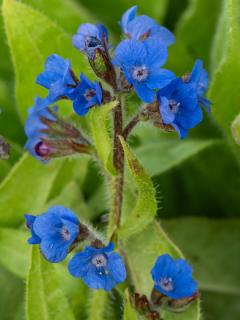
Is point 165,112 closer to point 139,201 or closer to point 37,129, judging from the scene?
point 139,201

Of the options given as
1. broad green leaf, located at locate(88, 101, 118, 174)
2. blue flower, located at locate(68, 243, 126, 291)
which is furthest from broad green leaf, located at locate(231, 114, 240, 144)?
blue flower, located at locate(68, 243, 126, 291)

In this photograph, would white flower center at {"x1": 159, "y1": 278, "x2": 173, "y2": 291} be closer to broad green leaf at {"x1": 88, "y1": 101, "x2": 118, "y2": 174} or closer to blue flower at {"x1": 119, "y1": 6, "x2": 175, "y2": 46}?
broad green leaf at {"x1": 88, "y1": 101, "x2": 118, "y2": 174}

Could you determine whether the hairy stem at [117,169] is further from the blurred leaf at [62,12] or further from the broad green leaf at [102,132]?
the blurred leaf at [62,12]

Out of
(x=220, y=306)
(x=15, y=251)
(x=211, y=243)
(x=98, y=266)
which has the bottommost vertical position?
(x=220, y=306)

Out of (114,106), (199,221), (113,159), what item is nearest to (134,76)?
(114,106)

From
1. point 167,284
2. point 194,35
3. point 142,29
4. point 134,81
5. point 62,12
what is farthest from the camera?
point 194,35

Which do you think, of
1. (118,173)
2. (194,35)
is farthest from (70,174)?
(194,35)
